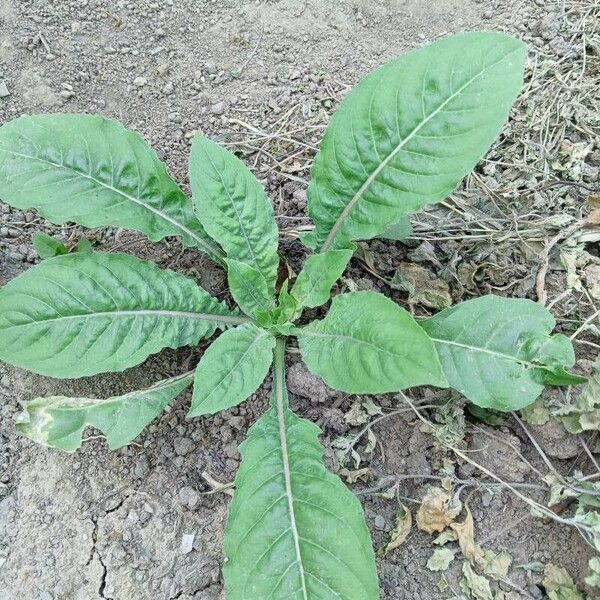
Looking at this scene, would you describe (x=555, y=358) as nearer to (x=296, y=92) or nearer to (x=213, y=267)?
(x=213, y=267)

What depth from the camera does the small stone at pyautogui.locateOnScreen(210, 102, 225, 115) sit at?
289 cm

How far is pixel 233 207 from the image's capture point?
239 cm

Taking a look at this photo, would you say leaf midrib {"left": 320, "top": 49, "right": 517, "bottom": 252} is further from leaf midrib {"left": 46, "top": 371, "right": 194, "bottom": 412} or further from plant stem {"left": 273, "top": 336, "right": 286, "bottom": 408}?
leaf midrib {"left": 46, "top": 371, "right": 194, "bottom": 412}

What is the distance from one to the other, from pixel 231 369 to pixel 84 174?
919 mm

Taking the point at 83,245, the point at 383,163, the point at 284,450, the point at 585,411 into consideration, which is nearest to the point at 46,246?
the point at 83,245

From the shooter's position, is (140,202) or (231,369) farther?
(140,202)

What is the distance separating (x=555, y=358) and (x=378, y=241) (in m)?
0.87

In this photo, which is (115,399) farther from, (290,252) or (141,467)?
(290,252)

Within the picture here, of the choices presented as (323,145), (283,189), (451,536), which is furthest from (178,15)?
(451,536)

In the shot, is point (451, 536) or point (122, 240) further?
point (122, 240)

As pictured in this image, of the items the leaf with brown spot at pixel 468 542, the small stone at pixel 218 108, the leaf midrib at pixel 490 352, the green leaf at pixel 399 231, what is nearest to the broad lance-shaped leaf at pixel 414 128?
the green leaf at pixel 399 231

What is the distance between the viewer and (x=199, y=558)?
7.60ft

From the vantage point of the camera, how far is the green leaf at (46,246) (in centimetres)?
252

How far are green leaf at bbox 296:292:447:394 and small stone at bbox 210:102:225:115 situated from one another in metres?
1.15
